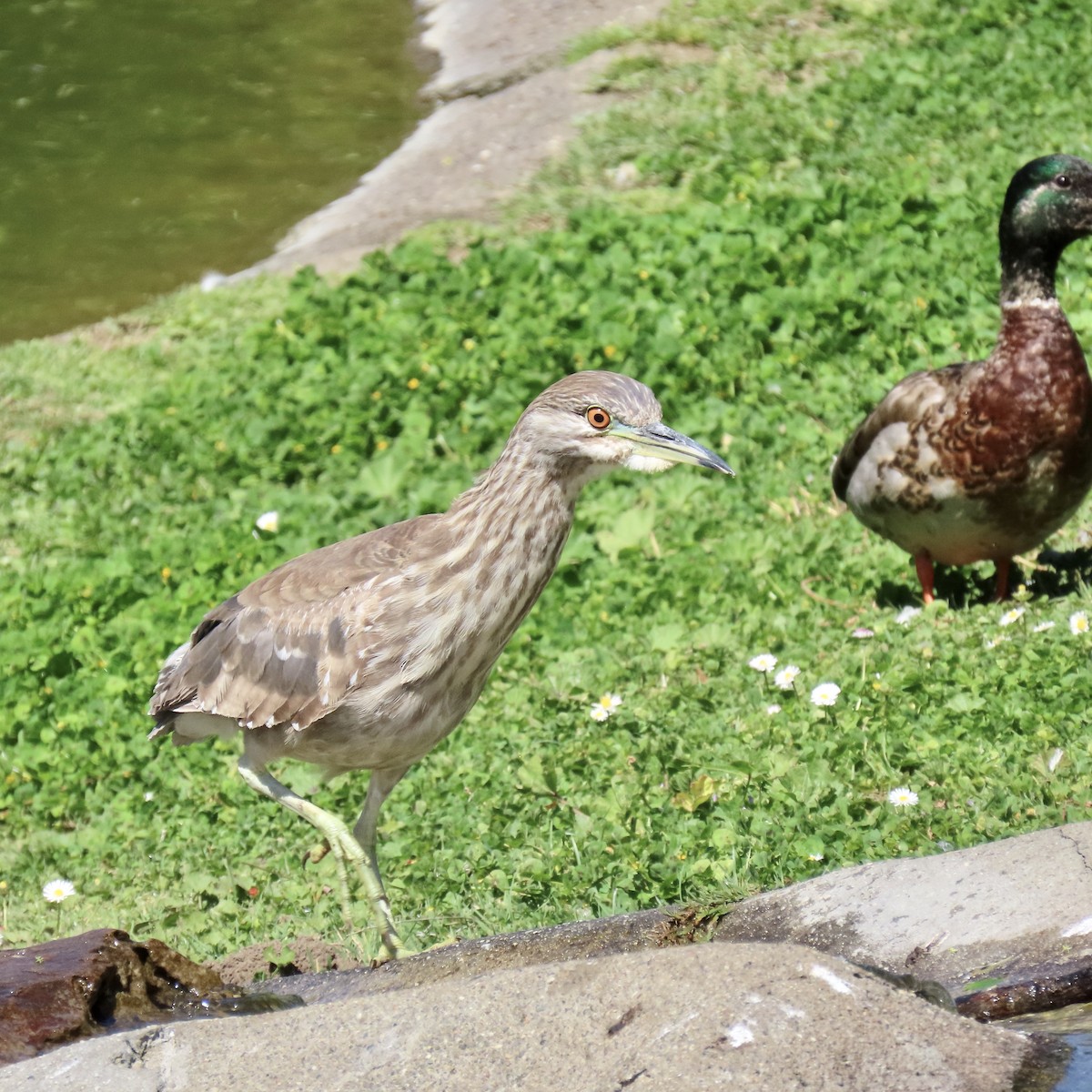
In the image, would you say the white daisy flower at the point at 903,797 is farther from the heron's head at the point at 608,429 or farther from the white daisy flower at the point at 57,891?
the white daisy flower at the point at 57,891

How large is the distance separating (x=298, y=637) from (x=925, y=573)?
3230 millimetres

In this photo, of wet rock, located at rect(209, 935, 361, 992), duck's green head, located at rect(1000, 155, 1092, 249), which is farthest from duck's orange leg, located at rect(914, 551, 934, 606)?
wet rock, located at rect(209, 935, 361, 992)

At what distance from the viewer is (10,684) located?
8555 millimetres

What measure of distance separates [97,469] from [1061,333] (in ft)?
20.3

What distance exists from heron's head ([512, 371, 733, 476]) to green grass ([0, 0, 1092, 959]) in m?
1.40

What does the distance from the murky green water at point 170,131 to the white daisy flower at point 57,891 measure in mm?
7921

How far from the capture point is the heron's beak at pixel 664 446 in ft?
17.1

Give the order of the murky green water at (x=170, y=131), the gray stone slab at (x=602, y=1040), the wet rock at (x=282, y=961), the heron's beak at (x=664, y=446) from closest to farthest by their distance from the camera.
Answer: the gray stone slab at (x=602, y=1040) < the heron's beak at (x=664, y=446) < the wet rock at (x=282, y=961) < the murky green water at (x=170, y=131)

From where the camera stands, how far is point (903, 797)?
5867mm

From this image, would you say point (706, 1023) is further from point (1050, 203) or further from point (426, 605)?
point (1050, 203)

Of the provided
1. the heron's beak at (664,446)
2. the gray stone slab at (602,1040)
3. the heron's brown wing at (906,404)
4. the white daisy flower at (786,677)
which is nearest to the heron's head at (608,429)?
the heron's beak at (664,446)

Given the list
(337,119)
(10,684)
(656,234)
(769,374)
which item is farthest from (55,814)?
(337,119)

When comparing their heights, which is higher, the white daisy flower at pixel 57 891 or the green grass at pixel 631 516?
the green grass at pixel 631 516

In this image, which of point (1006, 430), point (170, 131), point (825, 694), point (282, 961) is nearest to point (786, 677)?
point (825, 694)
